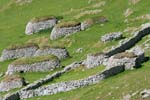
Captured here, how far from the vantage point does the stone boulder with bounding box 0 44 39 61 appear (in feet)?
261

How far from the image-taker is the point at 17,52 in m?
80.6

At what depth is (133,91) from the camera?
44812mm

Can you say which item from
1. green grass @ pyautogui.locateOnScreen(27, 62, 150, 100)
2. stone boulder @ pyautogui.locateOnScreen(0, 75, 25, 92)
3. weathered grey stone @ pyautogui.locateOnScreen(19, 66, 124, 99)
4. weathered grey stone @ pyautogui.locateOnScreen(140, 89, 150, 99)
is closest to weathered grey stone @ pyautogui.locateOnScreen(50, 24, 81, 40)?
stone boulder @ pyautogui.locateOnScreen(0, 75, 25, 92)

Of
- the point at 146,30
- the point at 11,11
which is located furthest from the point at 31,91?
the point at 11,11

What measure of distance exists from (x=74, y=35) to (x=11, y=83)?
21.3 m

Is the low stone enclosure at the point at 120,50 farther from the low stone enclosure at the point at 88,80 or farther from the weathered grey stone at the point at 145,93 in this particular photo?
the weathered grey stone at the point at 145,93

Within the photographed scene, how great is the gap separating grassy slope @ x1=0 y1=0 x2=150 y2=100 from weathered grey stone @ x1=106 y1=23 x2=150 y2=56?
15.3 feet

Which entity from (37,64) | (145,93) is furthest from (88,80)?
(37,64)

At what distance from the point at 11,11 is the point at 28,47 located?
31.9 metres

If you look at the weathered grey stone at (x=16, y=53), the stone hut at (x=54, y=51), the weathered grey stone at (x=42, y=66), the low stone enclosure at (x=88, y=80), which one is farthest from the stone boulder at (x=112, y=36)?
the low stone enclosure at (x=88, y=80)

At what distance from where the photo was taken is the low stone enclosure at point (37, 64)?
68.7m

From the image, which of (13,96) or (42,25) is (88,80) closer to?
(13,96)

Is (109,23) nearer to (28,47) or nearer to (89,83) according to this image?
(28,47)

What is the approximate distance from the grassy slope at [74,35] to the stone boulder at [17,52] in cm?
115
